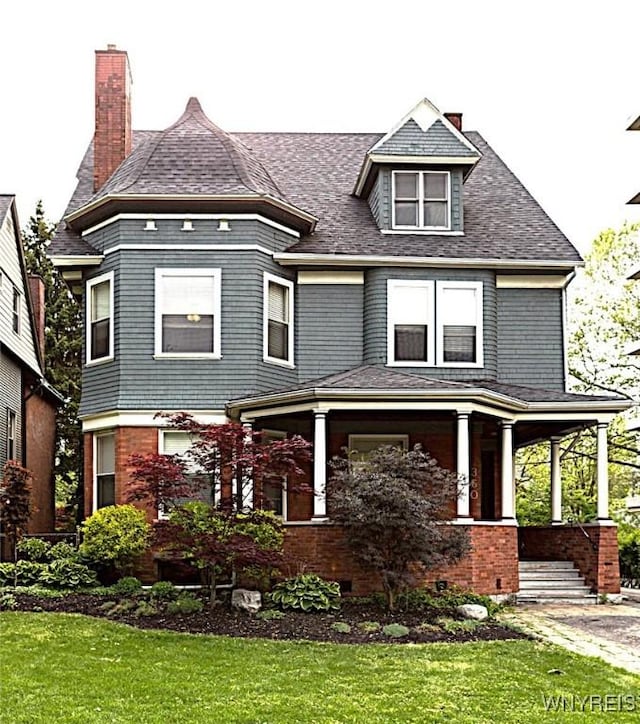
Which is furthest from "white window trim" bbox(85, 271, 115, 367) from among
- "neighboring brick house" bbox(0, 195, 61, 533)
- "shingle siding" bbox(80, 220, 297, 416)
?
"neighboring brick house" bbox(0, 195, 61, 533)

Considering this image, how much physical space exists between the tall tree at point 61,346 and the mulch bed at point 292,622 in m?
14.5

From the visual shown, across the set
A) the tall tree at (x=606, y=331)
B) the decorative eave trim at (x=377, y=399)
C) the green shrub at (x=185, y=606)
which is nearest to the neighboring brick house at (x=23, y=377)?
the decorative eave trim at (x=377, y=399)

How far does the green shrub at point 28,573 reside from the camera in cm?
1767

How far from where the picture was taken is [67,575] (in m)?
17.7

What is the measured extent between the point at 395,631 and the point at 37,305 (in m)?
17.2

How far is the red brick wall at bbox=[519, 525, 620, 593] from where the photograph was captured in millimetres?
19266

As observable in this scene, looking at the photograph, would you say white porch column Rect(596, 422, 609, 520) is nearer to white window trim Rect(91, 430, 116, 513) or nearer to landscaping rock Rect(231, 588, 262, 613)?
landscaping rock Rect(231, 588, 262, 613)

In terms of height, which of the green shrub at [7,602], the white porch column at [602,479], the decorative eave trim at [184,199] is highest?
the decorative eave trim at [184,199]

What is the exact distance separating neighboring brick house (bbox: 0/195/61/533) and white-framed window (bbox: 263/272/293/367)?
6.58m

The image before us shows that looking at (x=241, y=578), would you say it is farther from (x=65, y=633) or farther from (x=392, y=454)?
(x=65, y=633)

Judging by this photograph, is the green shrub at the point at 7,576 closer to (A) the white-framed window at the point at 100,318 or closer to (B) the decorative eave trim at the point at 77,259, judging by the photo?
(A) the white-framed window at the point at 100,318

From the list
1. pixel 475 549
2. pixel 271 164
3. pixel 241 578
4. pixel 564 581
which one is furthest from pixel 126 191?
pixel 564 581

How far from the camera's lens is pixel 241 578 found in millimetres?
18344

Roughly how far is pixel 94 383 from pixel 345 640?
858 centimetres
